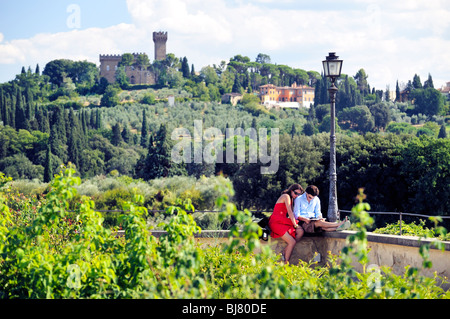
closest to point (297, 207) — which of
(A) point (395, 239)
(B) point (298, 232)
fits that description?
(B) point (298, 232)

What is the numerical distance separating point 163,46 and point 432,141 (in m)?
124

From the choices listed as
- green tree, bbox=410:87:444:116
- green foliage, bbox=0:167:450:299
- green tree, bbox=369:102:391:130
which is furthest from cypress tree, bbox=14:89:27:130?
green foliage, bbox=0:167:450:299

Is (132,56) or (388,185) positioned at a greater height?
(132,56)

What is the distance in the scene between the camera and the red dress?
6926mm

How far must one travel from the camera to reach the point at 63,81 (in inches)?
5335

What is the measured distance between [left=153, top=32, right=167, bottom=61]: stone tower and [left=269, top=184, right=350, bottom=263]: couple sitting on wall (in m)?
146

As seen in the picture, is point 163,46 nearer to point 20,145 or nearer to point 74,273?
point 20,145

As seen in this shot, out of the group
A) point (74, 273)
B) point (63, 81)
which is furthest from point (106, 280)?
point (63, 81)

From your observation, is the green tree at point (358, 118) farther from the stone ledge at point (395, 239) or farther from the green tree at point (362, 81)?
the stone ledge at point (395, 239)

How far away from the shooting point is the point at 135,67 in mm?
142125

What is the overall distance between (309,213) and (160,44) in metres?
148

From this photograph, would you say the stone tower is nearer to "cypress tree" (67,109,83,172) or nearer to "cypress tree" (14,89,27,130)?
"cypress tree" (14,89,27,130)

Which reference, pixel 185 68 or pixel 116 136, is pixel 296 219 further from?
pixel 185 68
